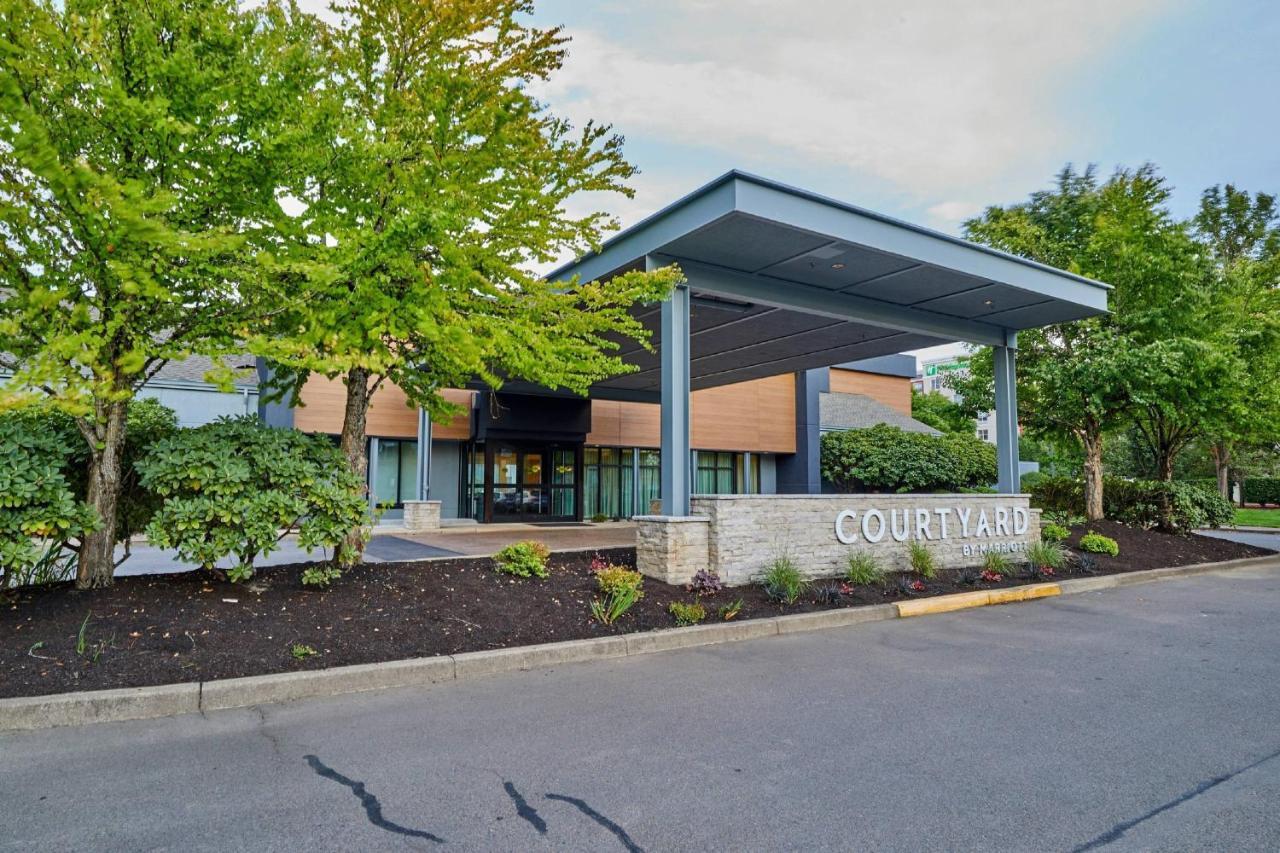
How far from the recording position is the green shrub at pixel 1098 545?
13.2 metres

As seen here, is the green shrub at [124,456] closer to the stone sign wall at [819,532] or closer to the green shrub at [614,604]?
the green shrub at [614,604]

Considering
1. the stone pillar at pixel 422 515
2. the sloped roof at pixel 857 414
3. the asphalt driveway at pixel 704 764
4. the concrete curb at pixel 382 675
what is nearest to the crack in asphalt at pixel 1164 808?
the asphalt driveway at pixel 704 764

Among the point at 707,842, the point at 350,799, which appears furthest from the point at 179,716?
the point at 707,842

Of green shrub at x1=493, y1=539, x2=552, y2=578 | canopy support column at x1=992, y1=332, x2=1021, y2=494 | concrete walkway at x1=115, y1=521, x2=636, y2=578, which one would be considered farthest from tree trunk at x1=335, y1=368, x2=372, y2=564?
canopy support column at x1=992, y1=332, x2=1021, y2=494

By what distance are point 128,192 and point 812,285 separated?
9402 mm

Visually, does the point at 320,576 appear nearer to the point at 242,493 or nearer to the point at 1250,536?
the point at 242,493

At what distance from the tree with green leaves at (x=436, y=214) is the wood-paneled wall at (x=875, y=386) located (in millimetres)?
27120

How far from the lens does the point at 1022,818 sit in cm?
337

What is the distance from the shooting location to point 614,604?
7.69m

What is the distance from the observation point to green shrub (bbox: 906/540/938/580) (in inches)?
419

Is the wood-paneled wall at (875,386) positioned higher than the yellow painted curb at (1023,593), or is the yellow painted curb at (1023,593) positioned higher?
the wood-paneled wall at (875,386)

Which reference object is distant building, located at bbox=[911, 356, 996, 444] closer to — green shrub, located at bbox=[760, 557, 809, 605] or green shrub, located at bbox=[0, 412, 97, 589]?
green shrub, located at bbox=[760, 557, 809, 605]

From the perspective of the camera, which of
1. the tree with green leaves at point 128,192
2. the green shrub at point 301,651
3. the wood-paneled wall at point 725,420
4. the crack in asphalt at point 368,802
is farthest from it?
the wood-paneled wall at point 725,420

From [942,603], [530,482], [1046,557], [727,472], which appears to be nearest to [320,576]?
[942,603]
